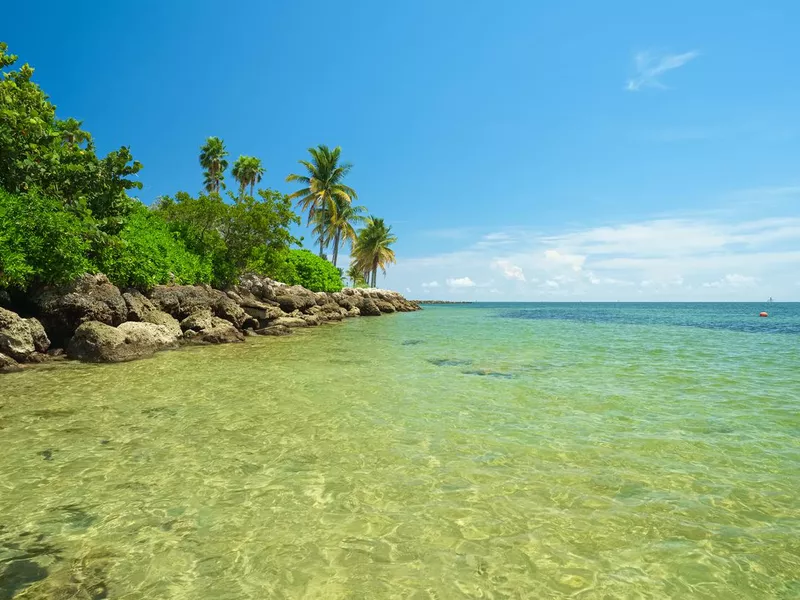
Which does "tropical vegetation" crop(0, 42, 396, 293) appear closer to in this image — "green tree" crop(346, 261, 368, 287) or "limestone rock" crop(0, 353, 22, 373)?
"limestone rock" crop(0, 353, 22, 373)

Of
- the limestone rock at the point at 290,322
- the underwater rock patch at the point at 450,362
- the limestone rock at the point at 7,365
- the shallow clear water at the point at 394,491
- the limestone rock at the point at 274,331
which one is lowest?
the shallow clear water at the point at 394,491

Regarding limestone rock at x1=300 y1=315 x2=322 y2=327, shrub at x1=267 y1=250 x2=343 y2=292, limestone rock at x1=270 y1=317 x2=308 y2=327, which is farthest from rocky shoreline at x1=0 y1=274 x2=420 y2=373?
shrub at x1=267 y1=250 x2=343 y2=292

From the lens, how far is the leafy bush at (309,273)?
3631cm

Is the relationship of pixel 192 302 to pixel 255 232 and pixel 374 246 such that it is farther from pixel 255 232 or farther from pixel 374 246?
pixel 374 246

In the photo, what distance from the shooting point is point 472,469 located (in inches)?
199

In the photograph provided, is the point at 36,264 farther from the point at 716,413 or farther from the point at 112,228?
the point at 716,413

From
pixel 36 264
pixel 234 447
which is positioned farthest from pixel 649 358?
pixel 36 264

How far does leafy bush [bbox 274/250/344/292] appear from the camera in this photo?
36.3 metres

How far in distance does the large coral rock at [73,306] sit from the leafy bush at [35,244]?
0.45m

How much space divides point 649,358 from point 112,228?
1944 cm

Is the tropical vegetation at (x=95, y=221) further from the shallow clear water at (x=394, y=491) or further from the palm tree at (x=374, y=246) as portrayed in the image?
the palm tree at (x=374, y=246)

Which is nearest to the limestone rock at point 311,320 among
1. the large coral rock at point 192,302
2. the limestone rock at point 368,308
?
the large coral rock at point 192,302

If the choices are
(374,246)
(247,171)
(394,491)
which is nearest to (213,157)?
(247,171)

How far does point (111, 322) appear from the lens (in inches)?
564
